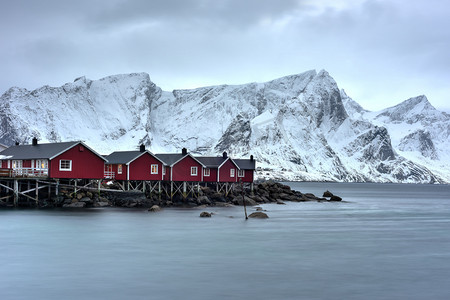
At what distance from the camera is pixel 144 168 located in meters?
76.3

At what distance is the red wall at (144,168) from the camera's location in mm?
75312

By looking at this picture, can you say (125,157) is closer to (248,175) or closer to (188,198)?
(188,198)

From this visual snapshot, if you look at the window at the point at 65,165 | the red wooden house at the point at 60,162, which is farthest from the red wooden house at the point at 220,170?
the window at the point at 65,165

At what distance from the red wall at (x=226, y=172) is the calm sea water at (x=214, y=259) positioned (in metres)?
32.6

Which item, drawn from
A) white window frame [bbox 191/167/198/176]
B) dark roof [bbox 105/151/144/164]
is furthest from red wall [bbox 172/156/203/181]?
dark roof [bbox 105/151/144/164]

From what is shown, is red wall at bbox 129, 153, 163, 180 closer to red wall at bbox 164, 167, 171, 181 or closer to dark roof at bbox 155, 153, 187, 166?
red wall at bbox 164, 167, 171, 181

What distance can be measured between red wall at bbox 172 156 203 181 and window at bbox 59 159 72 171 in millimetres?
18168

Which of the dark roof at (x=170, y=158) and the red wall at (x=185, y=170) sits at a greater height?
the dark roof at (x=170, y=158)

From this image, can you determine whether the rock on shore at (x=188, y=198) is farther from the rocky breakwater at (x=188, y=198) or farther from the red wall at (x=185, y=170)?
the red wall at (x=185, y=170)

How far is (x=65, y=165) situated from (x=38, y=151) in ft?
17.8

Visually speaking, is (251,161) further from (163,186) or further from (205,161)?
(163,186)

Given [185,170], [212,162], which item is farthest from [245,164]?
[185,170]

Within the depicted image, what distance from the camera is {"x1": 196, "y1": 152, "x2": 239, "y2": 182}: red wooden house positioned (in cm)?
8769

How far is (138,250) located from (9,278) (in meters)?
10.6
